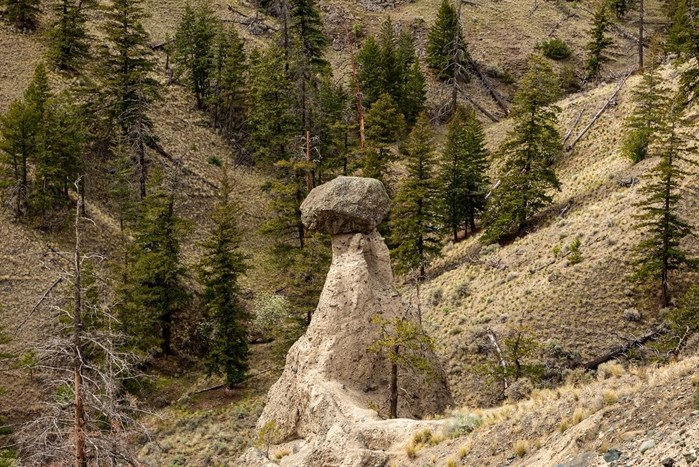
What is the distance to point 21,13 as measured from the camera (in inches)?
2474

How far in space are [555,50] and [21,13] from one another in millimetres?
61251

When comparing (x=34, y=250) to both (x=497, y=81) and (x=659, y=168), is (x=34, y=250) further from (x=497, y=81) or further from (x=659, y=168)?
(x=497, y=81)

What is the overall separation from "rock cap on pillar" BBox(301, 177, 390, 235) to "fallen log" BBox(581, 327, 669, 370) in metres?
11.2

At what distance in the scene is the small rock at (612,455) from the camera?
9695 millimetres

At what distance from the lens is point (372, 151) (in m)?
42.2

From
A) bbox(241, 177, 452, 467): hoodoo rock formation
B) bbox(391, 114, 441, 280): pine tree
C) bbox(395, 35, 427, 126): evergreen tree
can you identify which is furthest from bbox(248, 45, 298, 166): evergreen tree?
bbox(241, 177, 452, 467): hoodoo rock formation

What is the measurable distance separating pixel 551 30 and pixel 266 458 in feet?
281

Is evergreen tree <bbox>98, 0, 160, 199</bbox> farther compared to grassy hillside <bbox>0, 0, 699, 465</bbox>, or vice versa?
evergreen tree <bbox>98, 0, 160, 199</bbox>

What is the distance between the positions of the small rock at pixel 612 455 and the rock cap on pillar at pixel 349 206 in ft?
→ 45.6

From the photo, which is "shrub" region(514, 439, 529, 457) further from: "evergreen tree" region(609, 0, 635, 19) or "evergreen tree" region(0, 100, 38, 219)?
"evergreen tree" region(609, 0, 635, 19)

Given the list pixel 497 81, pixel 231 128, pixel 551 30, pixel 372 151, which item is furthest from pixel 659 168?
pixel 551 30

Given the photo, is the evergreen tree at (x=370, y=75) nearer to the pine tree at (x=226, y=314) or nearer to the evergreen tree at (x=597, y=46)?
the evergreen tree at (x=597, y=46)

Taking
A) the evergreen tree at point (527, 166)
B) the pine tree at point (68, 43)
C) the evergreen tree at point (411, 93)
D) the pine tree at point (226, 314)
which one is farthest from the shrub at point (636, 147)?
the pine tree at point (68, 43)

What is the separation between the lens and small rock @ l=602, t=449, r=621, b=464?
31.8ft
